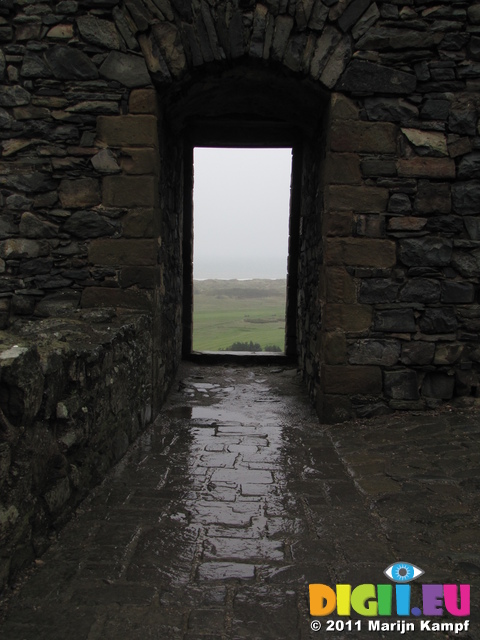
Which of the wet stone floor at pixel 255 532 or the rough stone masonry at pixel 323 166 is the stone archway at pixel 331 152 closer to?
the rough stone masonry at pixel 323 166

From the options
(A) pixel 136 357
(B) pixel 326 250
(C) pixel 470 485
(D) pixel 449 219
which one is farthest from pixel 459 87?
(A) pixel 136 357

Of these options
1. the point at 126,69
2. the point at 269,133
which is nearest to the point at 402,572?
the point at 126,69

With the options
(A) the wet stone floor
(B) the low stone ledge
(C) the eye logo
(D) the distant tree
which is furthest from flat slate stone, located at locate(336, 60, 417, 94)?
(D) the distant tree

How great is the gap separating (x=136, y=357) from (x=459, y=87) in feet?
10.9

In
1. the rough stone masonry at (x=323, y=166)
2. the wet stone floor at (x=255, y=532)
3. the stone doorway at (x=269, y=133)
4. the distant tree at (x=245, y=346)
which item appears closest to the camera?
the wet stone floor at (x=255, y=532)

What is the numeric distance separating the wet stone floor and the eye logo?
0.11 ft

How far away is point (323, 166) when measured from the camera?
14.4 ft

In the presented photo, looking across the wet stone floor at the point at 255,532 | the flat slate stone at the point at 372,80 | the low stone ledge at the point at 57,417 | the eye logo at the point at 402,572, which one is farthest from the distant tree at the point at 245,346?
the eye logo at the point at 402,572

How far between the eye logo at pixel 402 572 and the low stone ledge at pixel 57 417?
146 centimetres

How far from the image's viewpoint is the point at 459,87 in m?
4.05

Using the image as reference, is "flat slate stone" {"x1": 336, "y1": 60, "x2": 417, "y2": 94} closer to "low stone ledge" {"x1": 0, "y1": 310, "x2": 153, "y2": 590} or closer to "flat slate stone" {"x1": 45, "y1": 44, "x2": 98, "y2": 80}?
"flat slate stone" {"x1": 45, "y1": 44, "x2": 98, "y2": 80}

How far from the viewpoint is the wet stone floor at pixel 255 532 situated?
1773mm

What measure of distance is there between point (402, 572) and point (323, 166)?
10.9ft

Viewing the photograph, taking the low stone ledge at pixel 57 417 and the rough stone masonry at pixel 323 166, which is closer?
the low stone ledge at pixel 57 417
